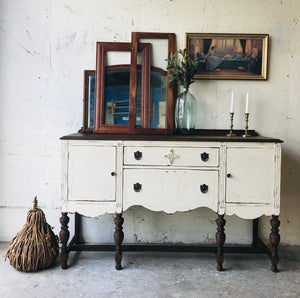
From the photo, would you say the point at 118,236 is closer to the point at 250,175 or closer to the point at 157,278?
the point at 157,278

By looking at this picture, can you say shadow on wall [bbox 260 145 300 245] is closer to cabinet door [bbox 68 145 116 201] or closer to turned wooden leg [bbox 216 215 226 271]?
turned wooden leg [bbox 216 215 226 271]

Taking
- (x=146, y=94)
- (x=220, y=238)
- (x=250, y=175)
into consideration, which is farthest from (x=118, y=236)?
(x=146, y=94)

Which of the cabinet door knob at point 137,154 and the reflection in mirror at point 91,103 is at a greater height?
the reflection in mirror at point 91,103

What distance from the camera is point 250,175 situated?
2.48 metres

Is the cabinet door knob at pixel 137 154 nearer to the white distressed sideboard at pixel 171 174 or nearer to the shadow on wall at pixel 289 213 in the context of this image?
A: the white distressed sideboard at pixel 171 174

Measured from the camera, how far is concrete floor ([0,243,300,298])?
223 cm

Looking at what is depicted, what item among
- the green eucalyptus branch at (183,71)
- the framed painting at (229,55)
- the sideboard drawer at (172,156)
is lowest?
the sideboard drawer at (172,156)

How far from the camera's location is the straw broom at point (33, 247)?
2465 millimetres

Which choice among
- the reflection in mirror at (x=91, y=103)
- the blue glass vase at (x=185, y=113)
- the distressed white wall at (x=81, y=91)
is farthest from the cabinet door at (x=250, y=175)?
the reflection in mirror at (x=91, y=103)

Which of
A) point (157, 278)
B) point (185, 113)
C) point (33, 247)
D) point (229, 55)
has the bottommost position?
point (157, 278)

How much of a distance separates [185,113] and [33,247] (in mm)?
1558

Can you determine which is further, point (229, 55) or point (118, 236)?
point (229, 55)

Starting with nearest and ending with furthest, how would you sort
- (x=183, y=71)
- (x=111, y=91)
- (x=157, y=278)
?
(x=157, y=278)
(x=183, y=71)
(x=111, y=91)

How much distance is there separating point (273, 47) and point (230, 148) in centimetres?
113
